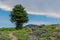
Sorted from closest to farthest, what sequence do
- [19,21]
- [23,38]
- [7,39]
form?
[7,39] < [23,38] < [19,21]

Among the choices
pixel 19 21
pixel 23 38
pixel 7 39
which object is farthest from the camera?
pixel 19 21

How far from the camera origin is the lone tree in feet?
240

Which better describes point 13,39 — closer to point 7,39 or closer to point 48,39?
point 7,39

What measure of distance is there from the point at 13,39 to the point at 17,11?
30.7m

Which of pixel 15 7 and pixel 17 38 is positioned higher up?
pixel 15 7

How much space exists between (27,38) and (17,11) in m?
30.8

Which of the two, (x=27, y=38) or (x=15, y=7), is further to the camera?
(x=15, y=7)

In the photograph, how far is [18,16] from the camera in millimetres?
73312

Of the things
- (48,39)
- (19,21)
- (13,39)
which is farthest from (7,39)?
(19,21)

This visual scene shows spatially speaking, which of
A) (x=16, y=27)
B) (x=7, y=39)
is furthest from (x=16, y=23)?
(x=7, y=39)

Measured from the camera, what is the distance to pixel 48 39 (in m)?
40.9

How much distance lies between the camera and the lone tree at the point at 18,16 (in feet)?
240

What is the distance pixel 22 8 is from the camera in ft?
246

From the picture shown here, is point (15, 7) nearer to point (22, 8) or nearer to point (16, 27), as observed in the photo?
point (22, 8)
